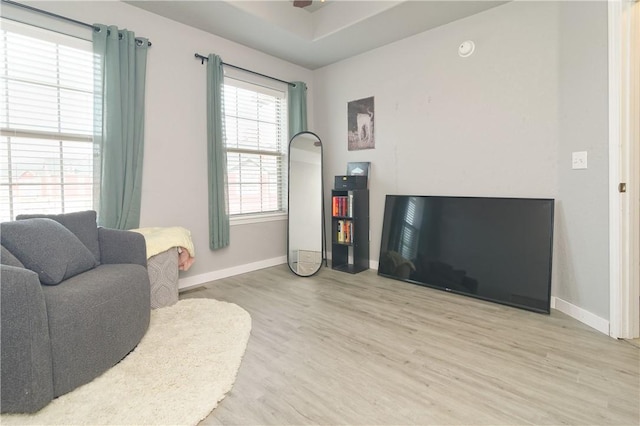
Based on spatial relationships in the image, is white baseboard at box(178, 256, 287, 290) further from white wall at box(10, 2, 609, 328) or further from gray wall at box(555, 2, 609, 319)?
gray wall at box(555, 2, 609, 319)

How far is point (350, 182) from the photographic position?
149 inches

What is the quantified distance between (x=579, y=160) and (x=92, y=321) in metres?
3.27

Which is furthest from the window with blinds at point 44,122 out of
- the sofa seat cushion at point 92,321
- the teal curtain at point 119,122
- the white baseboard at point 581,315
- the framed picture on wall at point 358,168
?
the white baseboard at point 581,315

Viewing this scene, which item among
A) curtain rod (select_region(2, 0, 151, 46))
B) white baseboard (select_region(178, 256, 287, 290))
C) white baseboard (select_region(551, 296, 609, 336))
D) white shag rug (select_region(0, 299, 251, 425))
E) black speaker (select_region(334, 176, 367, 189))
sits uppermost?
curtain rod (select_region(2, 0, 151, 46))

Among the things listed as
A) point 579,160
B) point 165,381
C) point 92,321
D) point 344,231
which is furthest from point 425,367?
point 344,231

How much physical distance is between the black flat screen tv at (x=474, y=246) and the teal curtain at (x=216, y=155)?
178 centimetres

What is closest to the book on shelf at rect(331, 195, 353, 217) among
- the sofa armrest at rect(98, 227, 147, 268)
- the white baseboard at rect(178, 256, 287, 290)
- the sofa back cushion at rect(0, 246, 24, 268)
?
the white baseboard at rect(178, 256, 287, 290)

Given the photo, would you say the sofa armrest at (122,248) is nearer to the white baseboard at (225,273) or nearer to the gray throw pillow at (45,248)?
the gray throw pillow at (45,248)

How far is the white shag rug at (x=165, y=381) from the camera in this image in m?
1.44

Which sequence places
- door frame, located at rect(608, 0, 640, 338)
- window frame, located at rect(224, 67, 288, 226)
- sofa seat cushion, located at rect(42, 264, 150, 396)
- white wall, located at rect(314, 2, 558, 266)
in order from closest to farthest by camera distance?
1. sofa seat cushion, located at rect(42, 264, 150, 396)
2. door frame, located at rect(608, 0, 640, 338)
3. white wall, located at rect(314, 2, 558, 266)
4. window frame, located at rect(224, 67, 288, 226)

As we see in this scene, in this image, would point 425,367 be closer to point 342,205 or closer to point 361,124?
point 342,205

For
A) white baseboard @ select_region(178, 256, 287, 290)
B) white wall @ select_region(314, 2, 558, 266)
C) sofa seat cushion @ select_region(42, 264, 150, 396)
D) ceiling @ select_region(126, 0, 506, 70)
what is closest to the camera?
sofa seat cushion @ select_region(42, 264, 150, 396)

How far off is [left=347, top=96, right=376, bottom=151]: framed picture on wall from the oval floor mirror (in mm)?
521

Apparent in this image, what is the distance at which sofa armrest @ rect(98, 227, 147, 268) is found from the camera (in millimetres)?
2352
